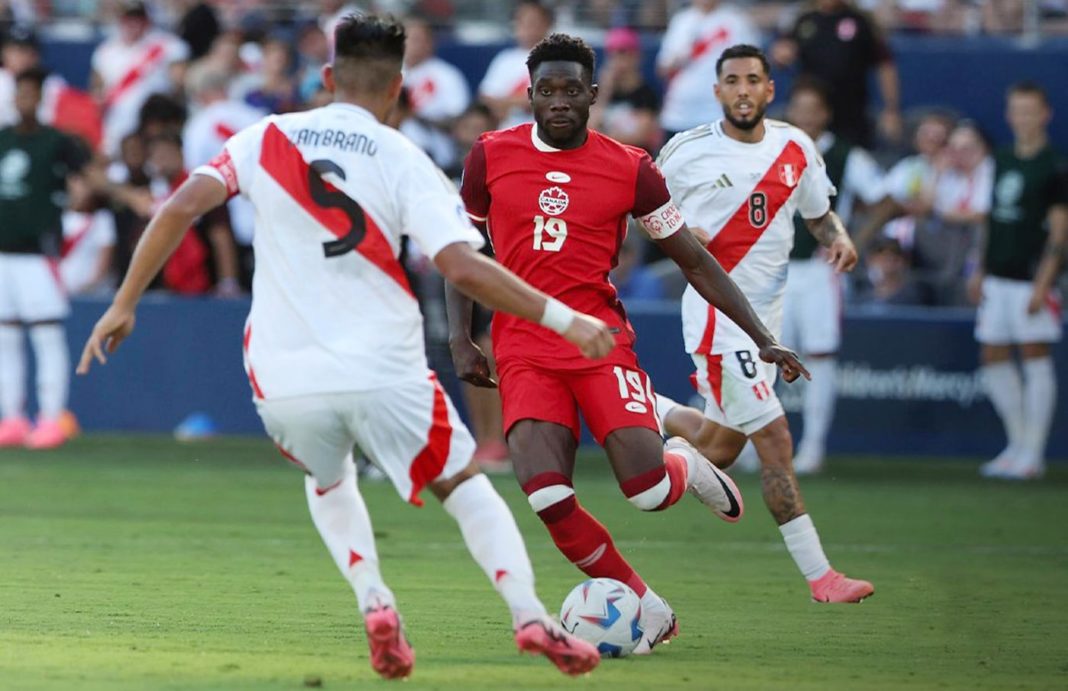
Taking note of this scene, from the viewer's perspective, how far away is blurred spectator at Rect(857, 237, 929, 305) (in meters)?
17.3

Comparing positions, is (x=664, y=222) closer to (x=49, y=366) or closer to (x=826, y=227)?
(x=826, y=227)

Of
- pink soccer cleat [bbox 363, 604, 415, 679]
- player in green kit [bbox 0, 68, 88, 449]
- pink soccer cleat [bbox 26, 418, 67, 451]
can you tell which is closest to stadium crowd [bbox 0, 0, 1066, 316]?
player in green kit [bbox 0, 68, 88, 449]

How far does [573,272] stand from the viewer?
834 cm

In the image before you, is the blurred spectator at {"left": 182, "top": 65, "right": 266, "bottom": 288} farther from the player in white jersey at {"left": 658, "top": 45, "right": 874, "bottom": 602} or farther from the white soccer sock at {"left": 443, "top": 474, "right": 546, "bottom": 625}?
the white soccer sock at {"left": 443, "top": 474, "right": 546, "bottom": 625}

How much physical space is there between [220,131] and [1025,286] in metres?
7.80

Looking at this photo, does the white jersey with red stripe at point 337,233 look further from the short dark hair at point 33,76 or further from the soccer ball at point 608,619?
the short dark hair at point 33,76

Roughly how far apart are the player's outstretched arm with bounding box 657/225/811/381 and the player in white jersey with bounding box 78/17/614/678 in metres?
1.79

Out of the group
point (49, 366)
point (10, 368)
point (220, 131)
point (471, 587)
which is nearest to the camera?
point (471, 587)

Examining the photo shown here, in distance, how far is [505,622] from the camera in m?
8.59

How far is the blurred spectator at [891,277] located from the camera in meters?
17.3

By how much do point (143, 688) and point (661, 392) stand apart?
10.9 metres

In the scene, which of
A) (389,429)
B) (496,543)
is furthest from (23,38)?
(496,543)

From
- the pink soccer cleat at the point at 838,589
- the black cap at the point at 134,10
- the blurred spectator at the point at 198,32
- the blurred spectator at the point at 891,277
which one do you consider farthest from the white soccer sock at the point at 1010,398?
the black cap at the point at 134,10

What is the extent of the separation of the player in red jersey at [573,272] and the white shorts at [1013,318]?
812 cm
